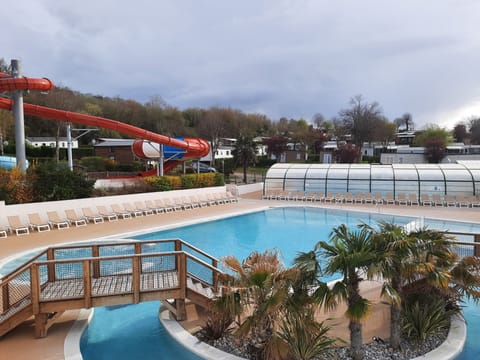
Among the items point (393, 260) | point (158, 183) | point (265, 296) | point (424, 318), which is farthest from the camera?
point (158, 183)

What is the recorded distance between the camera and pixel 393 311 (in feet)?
17.3

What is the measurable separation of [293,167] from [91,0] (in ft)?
51.7

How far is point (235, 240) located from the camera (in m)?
13.5

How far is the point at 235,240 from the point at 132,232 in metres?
3.96

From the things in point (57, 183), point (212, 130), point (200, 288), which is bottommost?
point (200, 288)

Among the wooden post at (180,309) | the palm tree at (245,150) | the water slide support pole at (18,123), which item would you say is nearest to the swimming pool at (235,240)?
the wooden post at (180,309)

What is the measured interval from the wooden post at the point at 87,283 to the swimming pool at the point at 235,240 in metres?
0.80

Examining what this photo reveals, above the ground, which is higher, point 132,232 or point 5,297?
point 5,297

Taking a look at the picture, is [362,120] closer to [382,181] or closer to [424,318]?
[382,181]

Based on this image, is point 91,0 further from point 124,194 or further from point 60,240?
point 124,194

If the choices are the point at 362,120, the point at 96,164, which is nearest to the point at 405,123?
the point at 362,120

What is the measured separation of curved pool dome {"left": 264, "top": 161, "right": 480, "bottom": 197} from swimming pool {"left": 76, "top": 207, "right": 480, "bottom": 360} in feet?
11.6

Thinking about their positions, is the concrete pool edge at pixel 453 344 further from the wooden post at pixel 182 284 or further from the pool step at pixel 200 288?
the wooden post at pixel 182 284

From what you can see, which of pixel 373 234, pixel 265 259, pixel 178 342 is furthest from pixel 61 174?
pixel 373 234
